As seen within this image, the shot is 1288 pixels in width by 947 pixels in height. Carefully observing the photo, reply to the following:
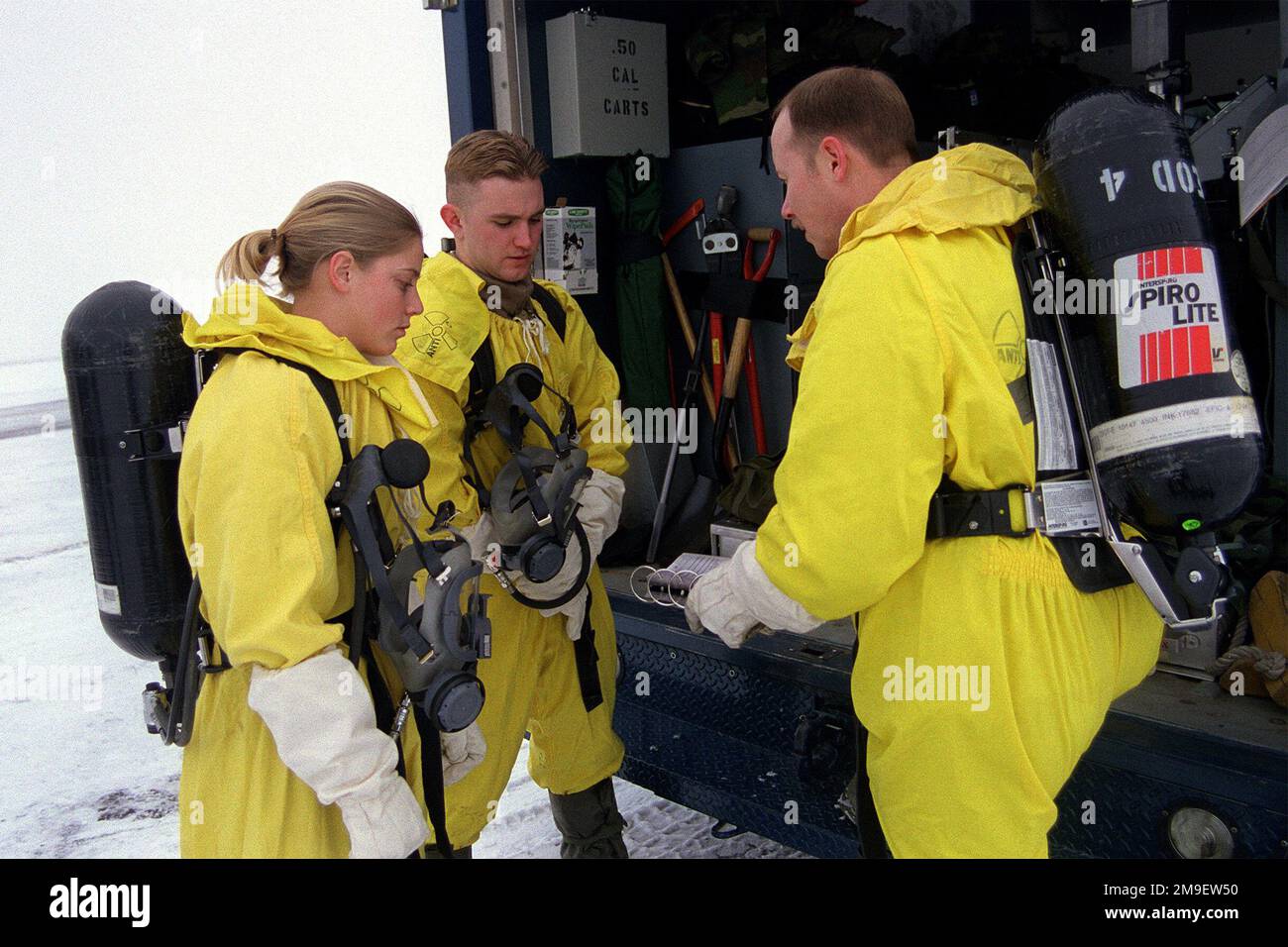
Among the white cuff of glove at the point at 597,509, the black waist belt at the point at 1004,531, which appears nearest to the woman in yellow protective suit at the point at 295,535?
the white cuff of glove at the point at 597,509

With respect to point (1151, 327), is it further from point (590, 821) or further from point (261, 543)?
point (590, 821)

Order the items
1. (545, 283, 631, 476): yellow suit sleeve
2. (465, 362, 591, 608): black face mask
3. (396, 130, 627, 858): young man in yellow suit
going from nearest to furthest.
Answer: (465, 362, 591, 608): black face mask < (396, 130, 627, 858): young man in yellow suit < (545, 283, 631, 476): yellow suit sleeve

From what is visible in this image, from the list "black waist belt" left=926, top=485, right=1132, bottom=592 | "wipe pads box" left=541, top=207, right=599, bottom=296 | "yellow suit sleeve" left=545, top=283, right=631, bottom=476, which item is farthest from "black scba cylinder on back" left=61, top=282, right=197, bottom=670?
"wipe pads box" left=541, top=207, right=599, bottom=296

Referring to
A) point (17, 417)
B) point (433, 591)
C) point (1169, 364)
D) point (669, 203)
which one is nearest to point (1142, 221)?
point (1169, 364)

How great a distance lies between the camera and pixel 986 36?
448 centimetres

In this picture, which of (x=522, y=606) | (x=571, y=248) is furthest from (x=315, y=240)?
(x=571, y=248)

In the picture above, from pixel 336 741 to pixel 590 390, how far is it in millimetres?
1557

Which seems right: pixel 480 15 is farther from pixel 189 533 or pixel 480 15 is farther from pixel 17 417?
pixel 17 417

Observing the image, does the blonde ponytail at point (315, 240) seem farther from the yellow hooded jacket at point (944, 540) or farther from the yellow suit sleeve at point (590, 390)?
the yellow suit sleeve at point (590, 390)

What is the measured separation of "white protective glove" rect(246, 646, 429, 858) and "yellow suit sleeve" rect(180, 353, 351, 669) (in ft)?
0.13

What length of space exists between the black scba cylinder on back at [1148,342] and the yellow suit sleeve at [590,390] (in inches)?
53.9

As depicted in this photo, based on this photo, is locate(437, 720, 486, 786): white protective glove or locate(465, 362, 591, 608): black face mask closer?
locate(437, 720, 486, 786): white protective glove

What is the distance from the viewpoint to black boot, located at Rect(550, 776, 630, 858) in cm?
307

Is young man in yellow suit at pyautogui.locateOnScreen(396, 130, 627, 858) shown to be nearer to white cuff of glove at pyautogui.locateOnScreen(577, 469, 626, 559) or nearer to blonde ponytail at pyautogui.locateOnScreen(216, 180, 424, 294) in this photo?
white cuff of glove at pyautogui.locateOnScreen(577, 469, 626, 559)
